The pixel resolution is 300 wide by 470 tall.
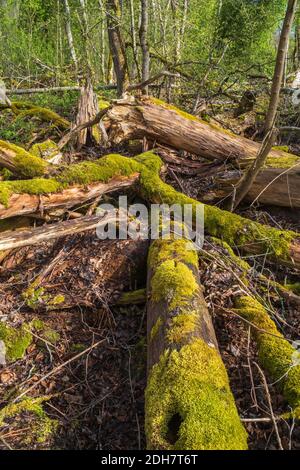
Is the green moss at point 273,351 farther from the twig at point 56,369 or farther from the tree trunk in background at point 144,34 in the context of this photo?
the tree trunk in background at point 144,34

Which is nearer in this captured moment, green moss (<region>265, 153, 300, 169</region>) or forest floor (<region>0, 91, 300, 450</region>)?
forest floor (<region>0, 91, 300, 450</region>)

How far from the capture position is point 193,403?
6.83 ft

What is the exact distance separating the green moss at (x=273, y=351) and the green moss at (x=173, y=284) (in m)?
0.52

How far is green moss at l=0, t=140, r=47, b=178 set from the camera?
4.55m

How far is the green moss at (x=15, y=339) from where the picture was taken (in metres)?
3.26

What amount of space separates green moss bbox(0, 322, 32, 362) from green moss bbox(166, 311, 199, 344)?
1493 millimetres

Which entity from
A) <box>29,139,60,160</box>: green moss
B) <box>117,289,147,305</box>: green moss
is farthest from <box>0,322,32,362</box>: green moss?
<box>29,139,60,160</box>: green moss

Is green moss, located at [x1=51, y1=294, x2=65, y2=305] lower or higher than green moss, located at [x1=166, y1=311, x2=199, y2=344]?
lower

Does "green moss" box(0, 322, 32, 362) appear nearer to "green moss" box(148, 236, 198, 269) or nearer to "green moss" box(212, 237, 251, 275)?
"green moss" box(148, 236, 198, 269)

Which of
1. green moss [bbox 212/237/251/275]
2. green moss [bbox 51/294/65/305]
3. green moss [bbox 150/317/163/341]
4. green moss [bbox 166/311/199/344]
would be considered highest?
green moss [bbox 166/311/199/344]

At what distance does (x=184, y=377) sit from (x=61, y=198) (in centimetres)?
285

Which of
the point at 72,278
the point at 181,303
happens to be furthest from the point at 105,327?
the point at 181,303

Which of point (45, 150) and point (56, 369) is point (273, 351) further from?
point (45, 150)
